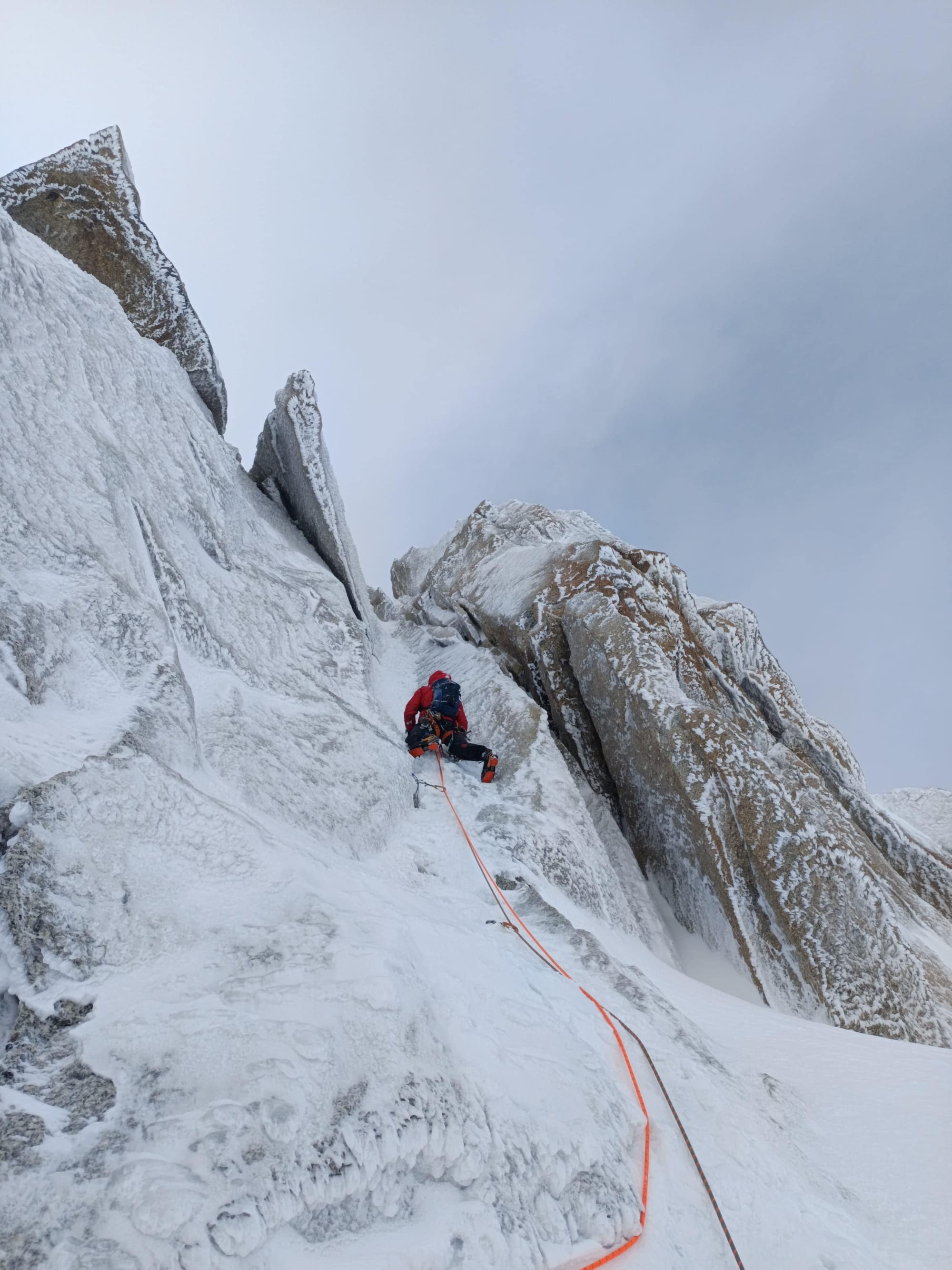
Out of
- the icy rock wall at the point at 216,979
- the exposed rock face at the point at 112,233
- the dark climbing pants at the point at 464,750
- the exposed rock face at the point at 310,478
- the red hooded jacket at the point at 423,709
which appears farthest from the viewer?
the exposed rock face at the point at 310,478

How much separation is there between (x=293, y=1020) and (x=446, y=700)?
362 inches

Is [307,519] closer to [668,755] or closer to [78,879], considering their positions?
[668,755]

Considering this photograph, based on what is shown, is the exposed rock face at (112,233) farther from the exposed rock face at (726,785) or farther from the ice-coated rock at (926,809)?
the ice-coated rock at (926,809)

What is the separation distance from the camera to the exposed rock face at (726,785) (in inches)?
409

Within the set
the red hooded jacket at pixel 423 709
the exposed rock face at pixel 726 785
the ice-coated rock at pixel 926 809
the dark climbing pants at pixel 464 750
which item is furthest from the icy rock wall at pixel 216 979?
the ice-coated rock at pixel 926 809

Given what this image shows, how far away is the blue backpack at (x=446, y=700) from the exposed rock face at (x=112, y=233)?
35.6 ft

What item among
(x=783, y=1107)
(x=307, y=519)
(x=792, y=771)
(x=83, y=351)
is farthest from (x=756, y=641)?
(x=83, y=351)

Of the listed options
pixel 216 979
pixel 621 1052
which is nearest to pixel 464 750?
pixel 621 1052

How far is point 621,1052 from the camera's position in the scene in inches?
210

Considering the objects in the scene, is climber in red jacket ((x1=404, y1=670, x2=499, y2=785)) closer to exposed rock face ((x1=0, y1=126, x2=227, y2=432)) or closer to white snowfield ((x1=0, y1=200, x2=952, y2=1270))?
white snowfield ((x1=0, y1=200, x2=952, y2=1270))

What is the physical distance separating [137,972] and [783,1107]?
581 cm

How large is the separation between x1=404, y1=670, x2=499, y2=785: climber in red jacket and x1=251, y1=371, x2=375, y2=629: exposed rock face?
15.8 ft

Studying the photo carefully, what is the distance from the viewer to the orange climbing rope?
12.4ft

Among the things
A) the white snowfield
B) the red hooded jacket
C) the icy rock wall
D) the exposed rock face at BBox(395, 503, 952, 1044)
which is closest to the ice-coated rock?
the exposed rock face at BBox(395, 503, 952, 1044)
